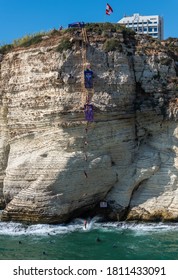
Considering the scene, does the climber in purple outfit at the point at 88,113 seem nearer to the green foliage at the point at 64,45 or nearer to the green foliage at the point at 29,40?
the green foliage at the point at 64,45

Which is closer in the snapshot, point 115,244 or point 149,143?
point 115,244

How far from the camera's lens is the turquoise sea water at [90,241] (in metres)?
20.9

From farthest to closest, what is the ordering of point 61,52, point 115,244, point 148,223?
point 61,52 → point 148,223 → point 115,244

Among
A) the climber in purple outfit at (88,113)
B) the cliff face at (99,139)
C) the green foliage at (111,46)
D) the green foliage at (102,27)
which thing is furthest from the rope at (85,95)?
the green foliage at (102,27)

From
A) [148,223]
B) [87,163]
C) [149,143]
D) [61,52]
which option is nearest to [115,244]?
[148,223]

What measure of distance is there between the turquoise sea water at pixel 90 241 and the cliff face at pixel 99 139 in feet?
3.83

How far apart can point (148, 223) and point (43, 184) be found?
665 centimetres

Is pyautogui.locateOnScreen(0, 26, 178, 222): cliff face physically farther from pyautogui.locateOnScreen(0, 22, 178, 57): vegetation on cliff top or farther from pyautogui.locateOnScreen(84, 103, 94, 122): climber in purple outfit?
pyautogui.locateOnScreen(84, 103, 94, 122): climber in purple outfit

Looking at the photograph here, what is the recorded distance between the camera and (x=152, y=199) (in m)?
26.9

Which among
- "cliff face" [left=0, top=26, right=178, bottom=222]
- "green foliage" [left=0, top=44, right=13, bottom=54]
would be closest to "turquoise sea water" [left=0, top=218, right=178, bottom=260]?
"cliff face" [left=0, top=26, right=178, bottom=222]

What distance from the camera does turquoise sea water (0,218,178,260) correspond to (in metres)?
20.9

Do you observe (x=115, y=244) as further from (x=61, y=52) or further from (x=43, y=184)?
(x=61, y=52)

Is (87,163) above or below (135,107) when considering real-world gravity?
below
